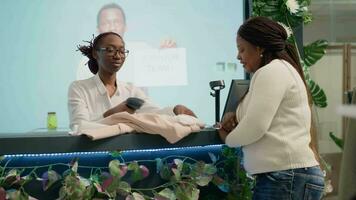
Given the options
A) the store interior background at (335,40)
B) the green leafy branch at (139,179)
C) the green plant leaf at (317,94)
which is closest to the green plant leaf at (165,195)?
the green leafy branch at (139,179)

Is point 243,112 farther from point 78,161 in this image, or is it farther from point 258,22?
point 78,161

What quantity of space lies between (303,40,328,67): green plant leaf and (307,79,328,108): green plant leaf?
160 millimetres

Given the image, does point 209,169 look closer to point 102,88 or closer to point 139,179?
point 139,179

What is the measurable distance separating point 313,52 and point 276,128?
1851mm

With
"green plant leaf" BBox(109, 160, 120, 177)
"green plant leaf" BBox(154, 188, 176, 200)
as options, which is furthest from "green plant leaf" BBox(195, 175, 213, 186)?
"green plant leaf" BBox(109, 160, 120, 177)

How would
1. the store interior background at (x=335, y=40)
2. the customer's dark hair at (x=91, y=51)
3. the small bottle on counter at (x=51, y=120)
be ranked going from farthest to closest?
the store interior background at (x=335, y=40) < the small bottle on counter at (x=51, y=120) < the customer's dark hair at (x=91, y=51)

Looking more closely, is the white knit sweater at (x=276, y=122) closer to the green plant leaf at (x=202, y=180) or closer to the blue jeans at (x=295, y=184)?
the blue jeans at (x=295, y=184)

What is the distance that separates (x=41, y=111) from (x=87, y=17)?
0.84 m

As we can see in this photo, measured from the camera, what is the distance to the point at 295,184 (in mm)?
1461

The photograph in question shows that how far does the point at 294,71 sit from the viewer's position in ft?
4.91

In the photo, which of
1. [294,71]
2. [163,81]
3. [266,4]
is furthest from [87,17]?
[294,71]

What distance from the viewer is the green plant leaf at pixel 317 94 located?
3109mm

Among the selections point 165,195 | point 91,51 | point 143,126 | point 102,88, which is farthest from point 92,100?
point 165,195

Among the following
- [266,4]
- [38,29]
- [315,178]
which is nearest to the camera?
[315,178]
